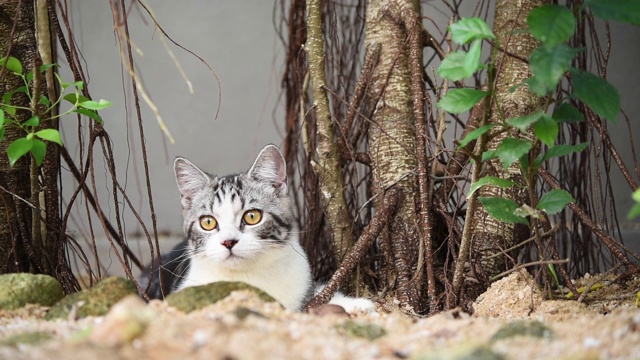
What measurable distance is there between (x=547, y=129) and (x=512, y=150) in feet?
0.29

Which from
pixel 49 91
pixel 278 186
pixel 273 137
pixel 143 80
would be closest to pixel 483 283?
pixel 278 186

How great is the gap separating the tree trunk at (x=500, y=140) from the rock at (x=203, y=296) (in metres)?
1.03

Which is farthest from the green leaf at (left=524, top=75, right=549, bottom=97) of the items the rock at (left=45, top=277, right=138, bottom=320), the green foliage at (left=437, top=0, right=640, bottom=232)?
the rock at (left=45, top=277, right=138, bottom=320)

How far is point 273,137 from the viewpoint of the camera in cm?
476

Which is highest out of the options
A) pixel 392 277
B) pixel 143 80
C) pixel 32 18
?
pixel 32 18

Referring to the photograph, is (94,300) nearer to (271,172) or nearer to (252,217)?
(252,217)

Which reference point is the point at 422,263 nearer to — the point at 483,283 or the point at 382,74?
the point at 483,283

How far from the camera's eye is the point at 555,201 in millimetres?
1590

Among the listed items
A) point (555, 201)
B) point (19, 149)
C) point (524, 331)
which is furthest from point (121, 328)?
point (555, 201)

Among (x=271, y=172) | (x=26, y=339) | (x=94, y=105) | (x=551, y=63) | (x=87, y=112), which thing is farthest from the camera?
(x=271, y=172)

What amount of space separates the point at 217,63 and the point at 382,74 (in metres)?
2.39

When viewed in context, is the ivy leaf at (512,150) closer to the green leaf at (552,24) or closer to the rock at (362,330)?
the green leaf at (552,24)

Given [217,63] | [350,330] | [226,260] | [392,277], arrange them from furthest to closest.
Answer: [217,63]
[392,277]
[226,260]
[350,330]

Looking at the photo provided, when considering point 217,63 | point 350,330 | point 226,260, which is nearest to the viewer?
point 350,330
